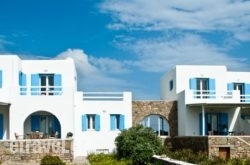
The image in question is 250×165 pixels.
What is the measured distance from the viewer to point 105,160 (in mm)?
31484

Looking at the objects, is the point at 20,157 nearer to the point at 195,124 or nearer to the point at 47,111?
the point at 47,111

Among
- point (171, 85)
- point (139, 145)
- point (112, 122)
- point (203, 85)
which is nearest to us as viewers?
point (139, 145)

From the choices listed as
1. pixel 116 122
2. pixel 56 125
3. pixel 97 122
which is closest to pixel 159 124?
pixel 116 122

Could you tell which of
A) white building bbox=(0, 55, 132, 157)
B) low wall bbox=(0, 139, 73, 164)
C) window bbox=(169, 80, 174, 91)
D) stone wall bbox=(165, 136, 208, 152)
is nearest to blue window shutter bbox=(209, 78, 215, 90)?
window bbox=(169, 80, 174, 91)

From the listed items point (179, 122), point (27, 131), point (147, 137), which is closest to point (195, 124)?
point (179, 122)

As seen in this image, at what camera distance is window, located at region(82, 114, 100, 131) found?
1457 inches

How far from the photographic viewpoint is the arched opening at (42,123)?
36.2 metres

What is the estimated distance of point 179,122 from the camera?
40.2 m

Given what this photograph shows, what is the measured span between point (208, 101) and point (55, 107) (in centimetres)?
1014

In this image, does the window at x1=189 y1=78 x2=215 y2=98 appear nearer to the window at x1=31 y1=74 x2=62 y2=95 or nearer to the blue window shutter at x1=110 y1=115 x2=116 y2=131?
the blue window shutter at x1=110 y1=115 x2=116 y2=131

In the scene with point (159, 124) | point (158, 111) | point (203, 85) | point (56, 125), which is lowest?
point (159, 124)

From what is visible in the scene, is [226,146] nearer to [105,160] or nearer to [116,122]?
[105,160]

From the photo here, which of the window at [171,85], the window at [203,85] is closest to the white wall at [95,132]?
the window at [171,85]

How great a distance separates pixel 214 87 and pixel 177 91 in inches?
107
